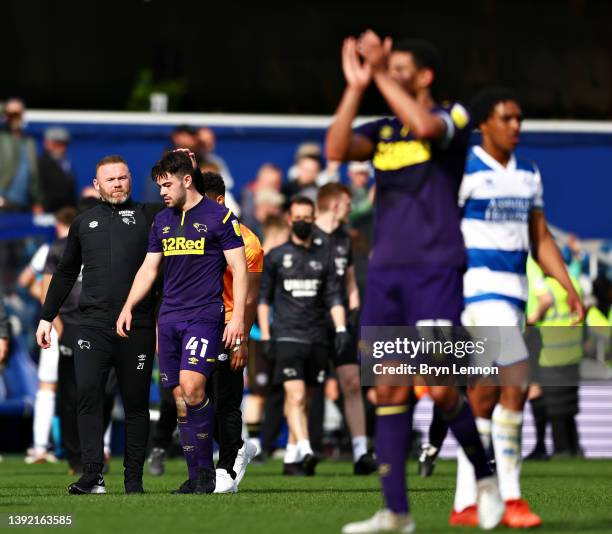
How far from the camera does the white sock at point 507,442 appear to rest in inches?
339

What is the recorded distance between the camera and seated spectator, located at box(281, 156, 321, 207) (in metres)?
19.2

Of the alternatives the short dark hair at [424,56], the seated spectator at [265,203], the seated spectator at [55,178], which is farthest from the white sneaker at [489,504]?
the seated spectator at [55,178]

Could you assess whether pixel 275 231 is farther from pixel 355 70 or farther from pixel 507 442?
pixel 355 70

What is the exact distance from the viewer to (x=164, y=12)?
23.3m

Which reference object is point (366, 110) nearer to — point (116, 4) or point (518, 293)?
point (116, 4)

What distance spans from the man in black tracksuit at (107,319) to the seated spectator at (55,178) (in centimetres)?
780

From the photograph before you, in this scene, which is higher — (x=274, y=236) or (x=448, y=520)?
(x=274, y=236)

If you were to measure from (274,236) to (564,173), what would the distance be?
18.4 ft

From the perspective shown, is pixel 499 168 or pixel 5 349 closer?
pixel 499 168

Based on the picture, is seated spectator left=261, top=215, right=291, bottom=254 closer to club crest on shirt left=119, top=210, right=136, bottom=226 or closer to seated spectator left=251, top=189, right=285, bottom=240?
seated spectator left=251, top=189, right=285, bottom=240

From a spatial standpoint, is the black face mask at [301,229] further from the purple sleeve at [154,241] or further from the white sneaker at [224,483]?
the purple sleeve at [154,241]

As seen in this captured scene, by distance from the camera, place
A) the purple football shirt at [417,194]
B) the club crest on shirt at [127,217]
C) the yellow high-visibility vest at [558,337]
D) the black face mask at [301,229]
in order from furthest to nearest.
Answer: the yellow high-visibility vest at [558,337] → the black face mask at [301,229] → the club crest on shirt at [127,217] → the purple football shirt at [417,194]

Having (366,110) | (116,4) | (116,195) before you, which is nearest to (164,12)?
(116,4)

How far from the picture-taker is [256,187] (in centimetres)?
1950
